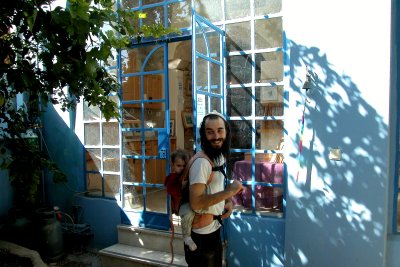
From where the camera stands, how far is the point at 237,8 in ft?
12.8

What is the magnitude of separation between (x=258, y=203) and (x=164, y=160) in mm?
1394

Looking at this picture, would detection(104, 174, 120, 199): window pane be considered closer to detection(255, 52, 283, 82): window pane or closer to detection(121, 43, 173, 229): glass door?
detection(121, 43, 173, 229): glass door

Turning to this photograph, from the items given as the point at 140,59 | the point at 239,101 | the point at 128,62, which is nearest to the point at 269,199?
the point at 239,101

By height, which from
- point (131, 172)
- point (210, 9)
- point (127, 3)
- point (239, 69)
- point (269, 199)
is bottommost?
point (269, 199)

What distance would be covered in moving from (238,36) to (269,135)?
48.6 inches

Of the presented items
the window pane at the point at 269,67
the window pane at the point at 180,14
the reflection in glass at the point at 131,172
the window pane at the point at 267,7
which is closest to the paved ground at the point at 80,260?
the reflection in glass at the point at 131,172

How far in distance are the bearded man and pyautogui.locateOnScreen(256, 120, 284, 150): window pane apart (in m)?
1.65

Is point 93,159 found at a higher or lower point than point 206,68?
lower

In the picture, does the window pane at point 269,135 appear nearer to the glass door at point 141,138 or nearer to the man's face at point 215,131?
the glass door at point 141,138

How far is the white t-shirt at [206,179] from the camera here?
2064 millimetres

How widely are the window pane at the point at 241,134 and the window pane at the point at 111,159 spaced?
5.97ft

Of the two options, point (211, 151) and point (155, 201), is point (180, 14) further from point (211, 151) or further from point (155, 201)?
point (211, 151)

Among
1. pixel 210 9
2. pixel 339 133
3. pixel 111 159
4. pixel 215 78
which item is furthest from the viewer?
pixel 111 159

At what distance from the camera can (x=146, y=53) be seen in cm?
441
